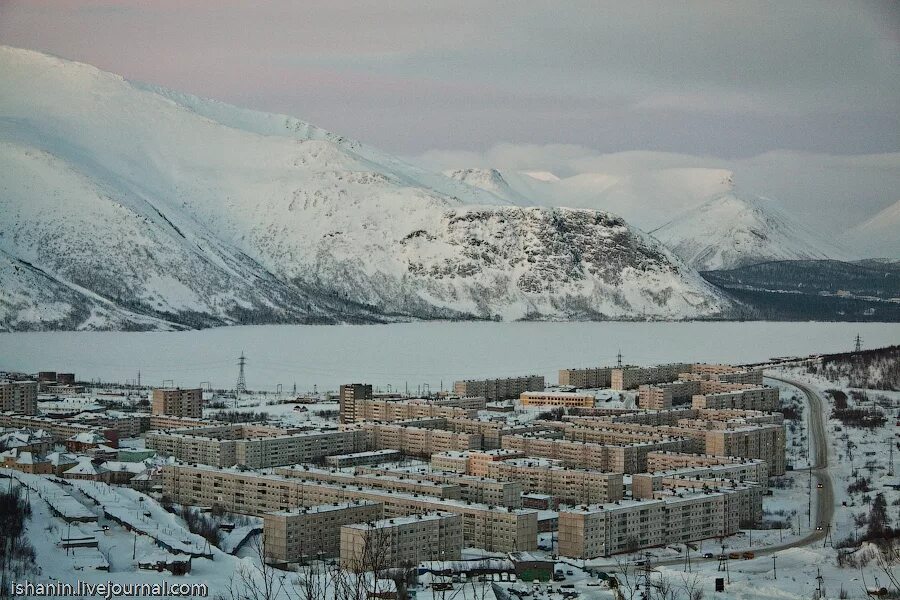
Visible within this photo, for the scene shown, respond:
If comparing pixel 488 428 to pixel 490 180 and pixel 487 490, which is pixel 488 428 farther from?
pixel 490 180

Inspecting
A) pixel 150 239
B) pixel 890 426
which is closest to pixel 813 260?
pixel 150 239

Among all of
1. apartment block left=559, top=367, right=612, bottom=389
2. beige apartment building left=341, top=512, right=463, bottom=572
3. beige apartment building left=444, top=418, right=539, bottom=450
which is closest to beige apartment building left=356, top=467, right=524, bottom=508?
beige apartment building left=341, top=512, right=463, bottom=572

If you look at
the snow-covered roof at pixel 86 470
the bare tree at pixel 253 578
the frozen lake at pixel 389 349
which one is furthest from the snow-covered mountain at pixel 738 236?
the bare tree at pixel 253 578

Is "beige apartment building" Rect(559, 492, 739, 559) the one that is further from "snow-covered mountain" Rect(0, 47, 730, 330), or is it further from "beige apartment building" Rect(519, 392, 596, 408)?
"snow-covered mountain" Rect(0, 47, 730, 330)

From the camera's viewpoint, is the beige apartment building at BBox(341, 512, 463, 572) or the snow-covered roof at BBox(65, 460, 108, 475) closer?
the beige apartment building at BBox(341, 512, 463, 572)

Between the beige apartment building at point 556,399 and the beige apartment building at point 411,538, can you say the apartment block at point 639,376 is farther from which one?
the beige apartment building at point 411,538
